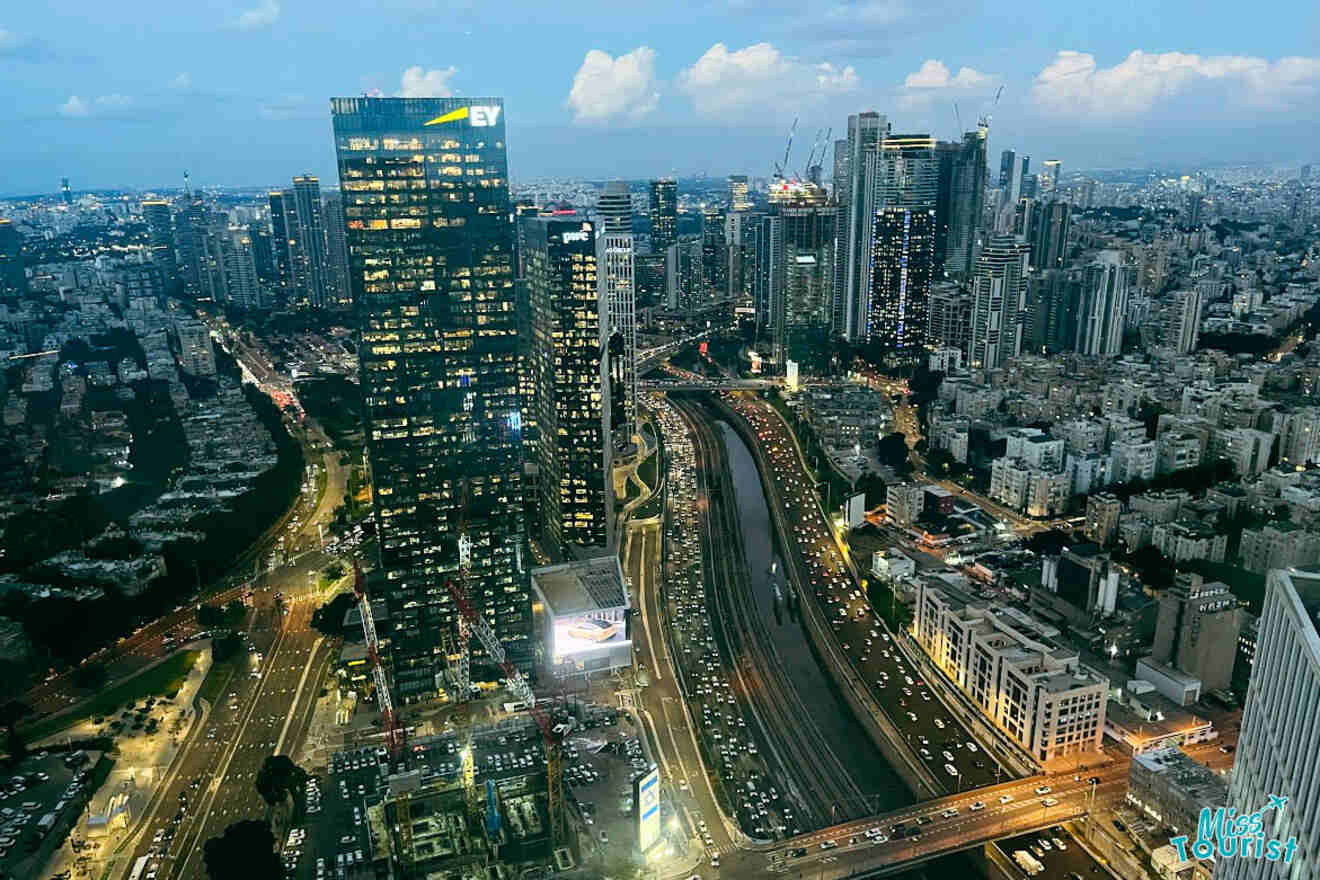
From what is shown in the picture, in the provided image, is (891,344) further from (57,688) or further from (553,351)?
(57,688)

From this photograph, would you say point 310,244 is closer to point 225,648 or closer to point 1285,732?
point 225,648

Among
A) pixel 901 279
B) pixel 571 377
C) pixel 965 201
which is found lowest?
pixel 901 279

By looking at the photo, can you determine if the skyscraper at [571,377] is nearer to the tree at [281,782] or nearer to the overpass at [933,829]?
the tree at [281,782]

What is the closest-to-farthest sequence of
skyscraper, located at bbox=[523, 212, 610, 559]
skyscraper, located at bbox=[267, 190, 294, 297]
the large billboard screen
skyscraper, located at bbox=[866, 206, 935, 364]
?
the large billboard screen
skyscraper, located at bbox=[523, 212, 610, 559]
skyscraper, located at bbox=[866, 206, 935, 364]
skyscraper, located at bbox=[267, 190, 294, 297]

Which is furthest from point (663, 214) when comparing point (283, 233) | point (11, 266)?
point (11, 266)

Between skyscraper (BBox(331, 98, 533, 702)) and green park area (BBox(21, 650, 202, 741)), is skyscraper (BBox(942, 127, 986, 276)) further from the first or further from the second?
green park area (BBox(21, 650, 202, 741))

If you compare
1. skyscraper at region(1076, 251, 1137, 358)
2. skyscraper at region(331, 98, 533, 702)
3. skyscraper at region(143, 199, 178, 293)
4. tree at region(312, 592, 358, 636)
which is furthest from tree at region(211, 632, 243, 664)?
skyscraper at region(143, 199, 178, 293)

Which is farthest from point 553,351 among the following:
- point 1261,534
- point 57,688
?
point 1261,534
